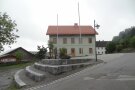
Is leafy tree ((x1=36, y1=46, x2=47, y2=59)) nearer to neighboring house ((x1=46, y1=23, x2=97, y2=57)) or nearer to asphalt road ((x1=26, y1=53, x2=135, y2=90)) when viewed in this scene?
neighboring house ((x1=46, y1=23, x2=97, y2=57))

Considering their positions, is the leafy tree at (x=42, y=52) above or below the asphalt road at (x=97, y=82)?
above

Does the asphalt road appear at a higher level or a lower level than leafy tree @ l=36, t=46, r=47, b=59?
lower

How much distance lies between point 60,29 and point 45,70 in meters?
59.4

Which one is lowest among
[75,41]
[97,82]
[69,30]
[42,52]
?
[97,82]

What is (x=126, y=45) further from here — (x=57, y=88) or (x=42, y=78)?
(x=57, y=88)

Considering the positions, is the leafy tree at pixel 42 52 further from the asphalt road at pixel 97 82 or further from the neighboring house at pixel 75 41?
the asphalt road at pixel 97 82

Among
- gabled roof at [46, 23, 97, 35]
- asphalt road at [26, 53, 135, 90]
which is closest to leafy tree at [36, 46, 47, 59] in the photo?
gabled roof at [46, 23, 97, 35]

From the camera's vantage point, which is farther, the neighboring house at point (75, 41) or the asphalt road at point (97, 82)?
the neighboring house at point (75, 41)

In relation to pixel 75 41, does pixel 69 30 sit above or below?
above

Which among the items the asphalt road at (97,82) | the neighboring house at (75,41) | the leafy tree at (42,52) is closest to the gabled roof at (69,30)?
the neighboring house at (75,41)

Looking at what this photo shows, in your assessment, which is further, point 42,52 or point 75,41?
point 75,41

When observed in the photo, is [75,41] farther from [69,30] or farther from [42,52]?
[42,52]

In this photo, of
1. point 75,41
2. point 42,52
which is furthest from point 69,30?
point 42,52

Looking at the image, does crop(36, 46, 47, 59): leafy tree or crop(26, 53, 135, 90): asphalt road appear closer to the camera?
crop(26, 53, 135, 90): asphalt road
